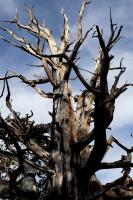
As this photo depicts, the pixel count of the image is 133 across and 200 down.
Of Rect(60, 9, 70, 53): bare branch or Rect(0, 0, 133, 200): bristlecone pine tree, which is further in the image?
Rect(60, 9, 70, 53): bare branch

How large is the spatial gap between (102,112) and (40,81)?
14.8 feet

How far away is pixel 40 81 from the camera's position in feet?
33.2

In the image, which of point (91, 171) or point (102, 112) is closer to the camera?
point (102, 112)

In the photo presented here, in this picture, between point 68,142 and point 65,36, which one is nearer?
point 68,142

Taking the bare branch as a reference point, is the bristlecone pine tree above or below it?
below

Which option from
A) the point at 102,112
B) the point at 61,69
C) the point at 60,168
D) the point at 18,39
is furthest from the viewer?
the point at 18,39

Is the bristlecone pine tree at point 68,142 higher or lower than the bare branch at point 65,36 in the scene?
lower

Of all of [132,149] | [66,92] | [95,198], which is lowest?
[95,198]

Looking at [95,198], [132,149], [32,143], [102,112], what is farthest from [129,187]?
[102,112]

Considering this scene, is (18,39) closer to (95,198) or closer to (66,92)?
(66,92)

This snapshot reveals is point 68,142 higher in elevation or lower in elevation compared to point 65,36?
lower

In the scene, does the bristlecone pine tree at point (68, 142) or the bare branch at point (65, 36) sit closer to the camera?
the bristlecone pine tree at point (68, 142)

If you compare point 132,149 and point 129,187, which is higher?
point 132,149

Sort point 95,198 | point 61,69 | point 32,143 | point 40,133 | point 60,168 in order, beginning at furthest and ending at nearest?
point 61,69
point 40,133
point 32,143
point 60,168
point 95,198
